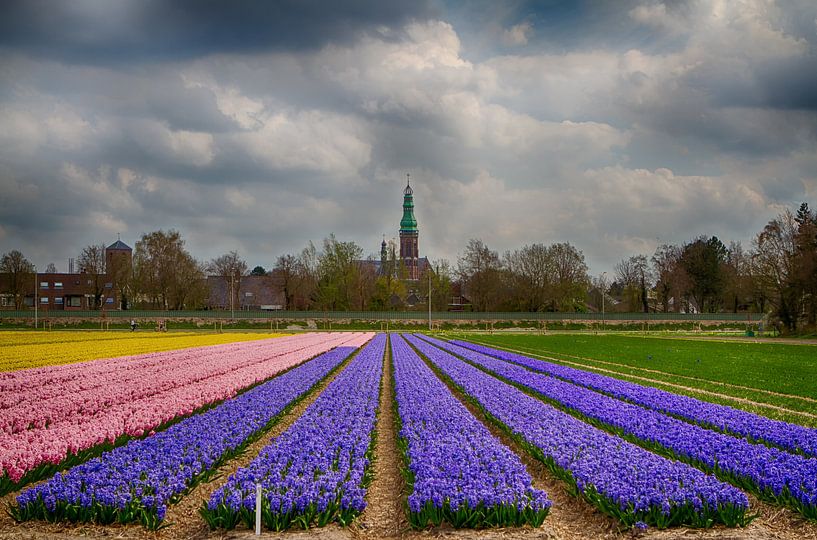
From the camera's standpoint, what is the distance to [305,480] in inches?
321

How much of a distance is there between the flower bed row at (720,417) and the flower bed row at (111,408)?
34.8 ft

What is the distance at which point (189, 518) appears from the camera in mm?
7887

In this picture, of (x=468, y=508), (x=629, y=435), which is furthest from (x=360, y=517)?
(x=629, y=435)

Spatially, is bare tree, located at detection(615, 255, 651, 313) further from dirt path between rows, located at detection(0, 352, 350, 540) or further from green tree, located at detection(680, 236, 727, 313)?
dirt path between rows, located at detection(0, 352, 350, 540)

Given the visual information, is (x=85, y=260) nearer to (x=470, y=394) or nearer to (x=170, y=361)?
(x=170, y=361)

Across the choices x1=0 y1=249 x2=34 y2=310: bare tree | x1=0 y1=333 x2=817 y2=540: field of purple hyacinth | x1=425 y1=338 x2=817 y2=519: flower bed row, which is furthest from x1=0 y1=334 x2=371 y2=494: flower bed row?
x1=0 y1=249 x2=34 y2=310: bare tree

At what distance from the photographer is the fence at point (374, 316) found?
82.9 m

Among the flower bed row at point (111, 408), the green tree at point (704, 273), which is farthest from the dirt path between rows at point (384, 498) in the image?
the green tree at point (704, 273)

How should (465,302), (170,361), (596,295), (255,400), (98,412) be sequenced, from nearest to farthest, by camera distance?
(98,412), (255,400), (170,361), (465,302), (596,295)

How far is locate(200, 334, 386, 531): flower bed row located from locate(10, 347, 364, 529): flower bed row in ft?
2.26

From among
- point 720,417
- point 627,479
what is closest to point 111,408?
point 627,479

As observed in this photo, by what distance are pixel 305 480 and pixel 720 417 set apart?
30.5ft

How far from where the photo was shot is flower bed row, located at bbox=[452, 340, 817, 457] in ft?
36.2

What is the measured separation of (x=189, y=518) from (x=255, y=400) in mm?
8013
